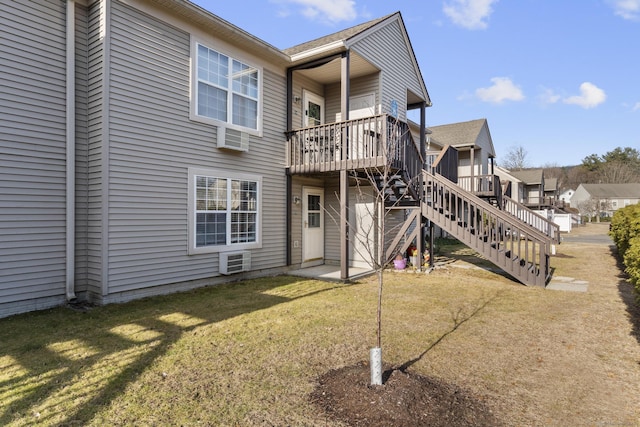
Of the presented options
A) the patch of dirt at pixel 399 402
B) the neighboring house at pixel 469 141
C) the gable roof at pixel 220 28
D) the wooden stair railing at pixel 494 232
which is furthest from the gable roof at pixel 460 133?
the patch of dirt at pixel 399 402

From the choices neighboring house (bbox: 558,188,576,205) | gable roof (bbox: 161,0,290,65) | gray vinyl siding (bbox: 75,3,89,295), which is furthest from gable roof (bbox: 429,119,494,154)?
neighboring house (bbox: 558,188,576,205)

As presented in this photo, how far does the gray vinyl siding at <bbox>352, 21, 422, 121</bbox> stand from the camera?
9383 millimetres

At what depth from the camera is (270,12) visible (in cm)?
1087

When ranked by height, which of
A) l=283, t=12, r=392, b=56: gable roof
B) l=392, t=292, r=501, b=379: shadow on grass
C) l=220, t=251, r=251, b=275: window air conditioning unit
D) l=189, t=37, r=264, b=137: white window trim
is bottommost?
l=392, t=292, r=501, b=379: shadow on grass

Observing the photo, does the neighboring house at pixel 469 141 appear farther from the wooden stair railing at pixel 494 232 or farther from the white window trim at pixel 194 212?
the white window trim at pixel 194 212

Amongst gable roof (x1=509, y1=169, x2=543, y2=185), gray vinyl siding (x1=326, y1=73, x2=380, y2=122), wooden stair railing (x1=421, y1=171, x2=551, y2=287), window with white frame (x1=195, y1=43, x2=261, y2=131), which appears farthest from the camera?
gable roof (x1=509, y1=169, x2=543, y2=185)

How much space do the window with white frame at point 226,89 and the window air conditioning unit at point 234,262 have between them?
3.12m

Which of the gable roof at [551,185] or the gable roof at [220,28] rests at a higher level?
the gable roof at [220,28]

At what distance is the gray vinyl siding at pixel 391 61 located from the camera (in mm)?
9383

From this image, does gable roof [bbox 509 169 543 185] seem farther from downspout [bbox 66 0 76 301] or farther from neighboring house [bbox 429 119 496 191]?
downspout [bbox 66 0 76 301]

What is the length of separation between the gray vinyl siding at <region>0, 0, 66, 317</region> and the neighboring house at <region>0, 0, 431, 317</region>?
Result: 2 centimetres

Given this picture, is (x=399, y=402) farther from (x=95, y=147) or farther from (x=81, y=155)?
(x=81, y=155)

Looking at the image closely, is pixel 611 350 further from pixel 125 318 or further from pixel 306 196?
pixel 306 196

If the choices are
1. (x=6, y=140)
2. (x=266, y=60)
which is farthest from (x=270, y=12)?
(x=6, y=140)
